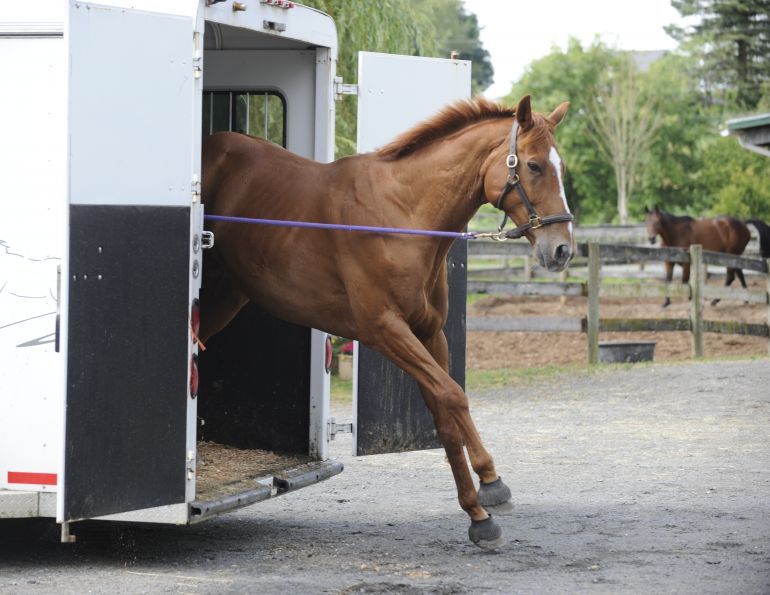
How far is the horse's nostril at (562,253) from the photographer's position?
6.04 metres

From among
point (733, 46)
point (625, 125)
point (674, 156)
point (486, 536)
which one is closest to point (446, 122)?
point (486, 536)

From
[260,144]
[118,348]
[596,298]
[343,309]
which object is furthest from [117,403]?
[596,298]

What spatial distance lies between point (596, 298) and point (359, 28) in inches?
174

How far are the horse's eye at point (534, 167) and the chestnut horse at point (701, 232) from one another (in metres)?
19.1

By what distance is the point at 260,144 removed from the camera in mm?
7004

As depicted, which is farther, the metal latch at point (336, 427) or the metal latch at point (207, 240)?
the metal latch at point (336, 427)

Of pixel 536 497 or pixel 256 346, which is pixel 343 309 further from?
pixel 536 497

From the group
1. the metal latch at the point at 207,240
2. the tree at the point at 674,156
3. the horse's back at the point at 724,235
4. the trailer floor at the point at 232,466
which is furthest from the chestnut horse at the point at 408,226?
the tree at the point at 674,156

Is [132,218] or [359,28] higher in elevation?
[359,28]

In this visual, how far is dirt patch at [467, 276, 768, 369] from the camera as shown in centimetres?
1700

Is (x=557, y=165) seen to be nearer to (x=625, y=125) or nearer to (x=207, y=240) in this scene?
(x=207, y=240)

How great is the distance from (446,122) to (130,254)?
1.85m

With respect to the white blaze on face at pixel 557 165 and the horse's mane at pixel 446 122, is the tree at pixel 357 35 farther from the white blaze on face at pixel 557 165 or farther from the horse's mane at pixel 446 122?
the white blaze on face at pixel 557 165

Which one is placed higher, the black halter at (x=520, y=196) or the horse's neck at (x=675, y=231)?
the black halter at (x=520, y=196)
